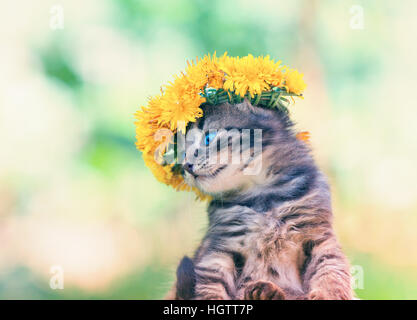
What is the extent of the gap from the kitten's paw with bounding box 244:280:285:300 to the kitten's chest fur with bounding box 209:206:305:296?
75 millimetres

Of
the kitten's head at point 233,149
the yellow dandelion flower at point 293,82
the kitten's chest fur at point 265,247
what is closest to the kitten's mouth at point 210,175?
the kitten's head at point 233,149

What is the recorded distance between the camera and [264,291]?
124 cm

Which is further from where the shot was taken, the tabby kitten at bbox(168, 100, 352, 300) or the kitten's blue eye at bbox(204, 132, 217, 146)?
the kitten's blue eye at bbox(204, 132, 217, 146)

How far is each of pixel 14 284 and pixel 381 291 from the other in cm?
171

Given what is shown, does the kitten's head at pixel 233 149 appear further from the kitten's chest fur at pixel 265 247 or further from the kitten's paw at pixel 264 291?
the kitten's paw at pixel 264 291

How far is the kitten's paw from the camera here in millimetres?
1232

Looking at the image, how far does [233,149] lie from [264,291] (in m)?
0.45

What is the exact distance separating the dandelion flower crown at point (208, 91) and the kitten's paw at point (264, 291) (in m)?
0.54

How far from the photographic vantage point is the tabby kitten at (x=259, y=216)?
4.32 feet

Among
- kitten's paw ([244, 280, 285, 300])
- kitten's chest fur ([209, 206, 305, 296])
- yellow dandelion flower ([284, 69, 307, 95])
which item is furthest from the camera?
yellow dandelion flower ([284, 69, 307, 95])

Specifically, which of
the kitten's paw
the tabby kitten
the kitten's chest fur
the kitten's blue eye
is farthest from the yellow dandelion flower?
the kitten's paw

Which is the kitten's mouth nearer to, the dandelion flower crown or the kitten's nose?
the kitten's nose
